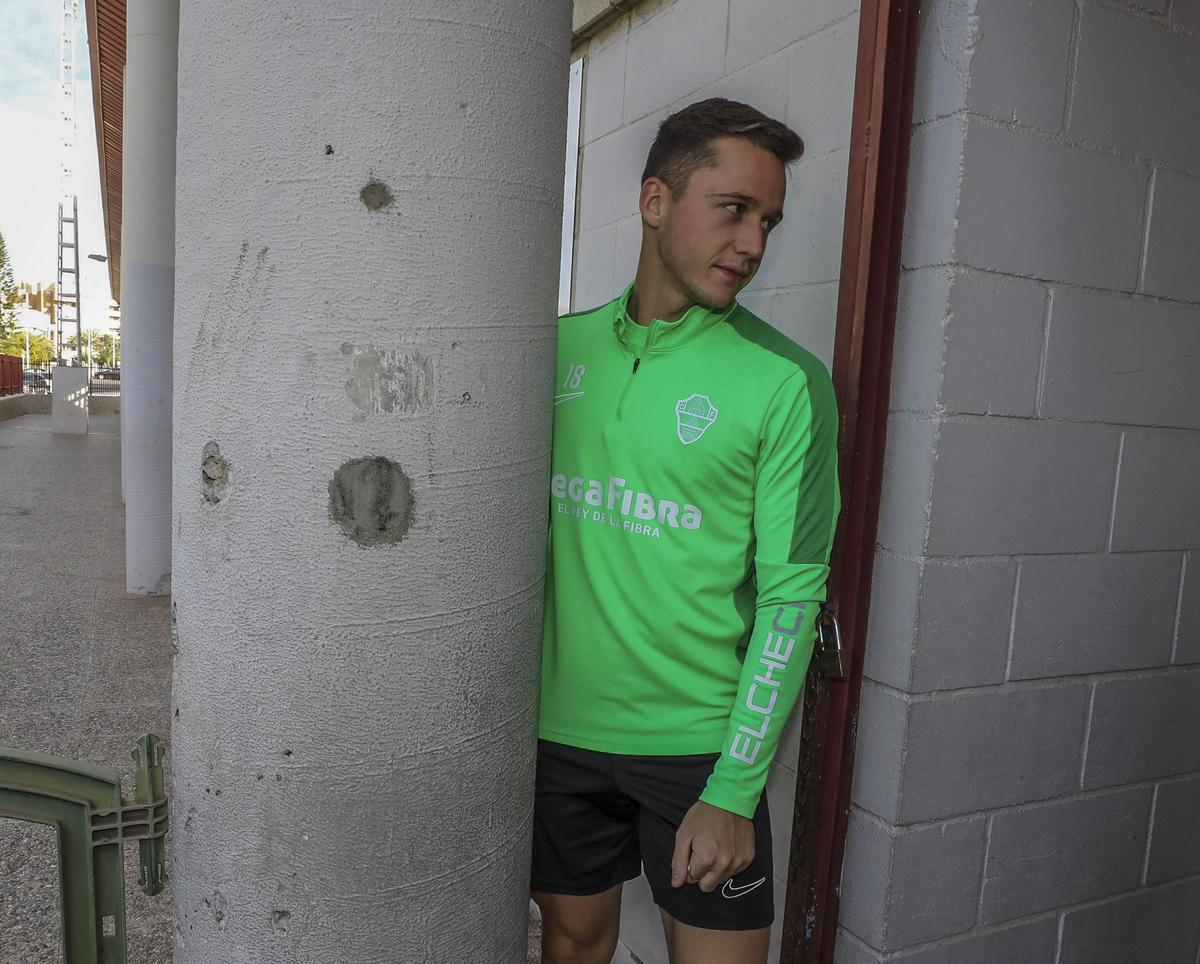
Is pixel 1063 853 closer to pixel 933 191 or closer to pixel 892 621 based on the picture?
pixel 892 621

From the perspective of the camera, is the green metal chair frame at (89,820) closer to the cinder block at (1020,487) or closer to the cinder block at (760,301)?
the cinder block at (1020,487)

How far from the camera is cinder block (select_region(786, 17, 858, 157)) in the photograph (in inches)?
83.5

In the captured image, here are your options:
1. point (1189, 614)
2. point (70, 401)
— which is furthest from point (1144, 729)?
point (70, 401)

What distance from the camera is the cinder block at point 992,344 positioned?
194 centimetres

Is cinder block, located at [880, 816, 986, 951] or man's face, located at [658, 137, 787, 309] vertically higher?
man's face, located at [658, 137, 787, 309]

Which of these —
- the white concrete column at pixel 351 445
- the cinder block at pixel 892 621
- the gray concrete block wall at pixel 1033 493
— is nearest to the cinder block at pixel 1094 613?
the gray concrete block wall at pixel 1033 493

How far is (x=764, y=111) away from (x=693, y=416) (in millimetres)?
1073

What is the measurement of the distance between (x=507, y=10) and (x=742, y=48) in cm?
143

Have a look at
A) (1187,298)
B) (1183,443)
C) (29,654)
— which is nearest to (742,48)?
(1187,298)

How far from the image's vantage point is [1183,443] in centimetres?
236

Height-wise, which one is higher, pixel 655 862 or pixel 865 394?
pixel 865 394

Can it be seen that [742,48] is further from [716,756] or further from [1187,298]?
[716,756]

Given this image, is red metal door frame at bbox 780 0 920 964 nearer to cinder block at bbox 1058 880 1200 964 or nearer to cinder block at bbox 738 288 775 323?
cinder block at bbox 738 288 775 323

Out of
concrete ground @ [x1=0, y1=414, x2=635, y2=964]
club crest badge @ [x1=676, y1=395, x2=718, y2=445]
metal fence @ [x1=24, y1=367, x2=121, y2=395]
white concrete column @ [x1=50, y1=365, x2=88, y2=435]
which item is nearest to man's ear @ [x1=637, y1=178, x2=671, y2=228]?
club crest badge @ [x1=676, y1=395, x2=718, y2=445]
